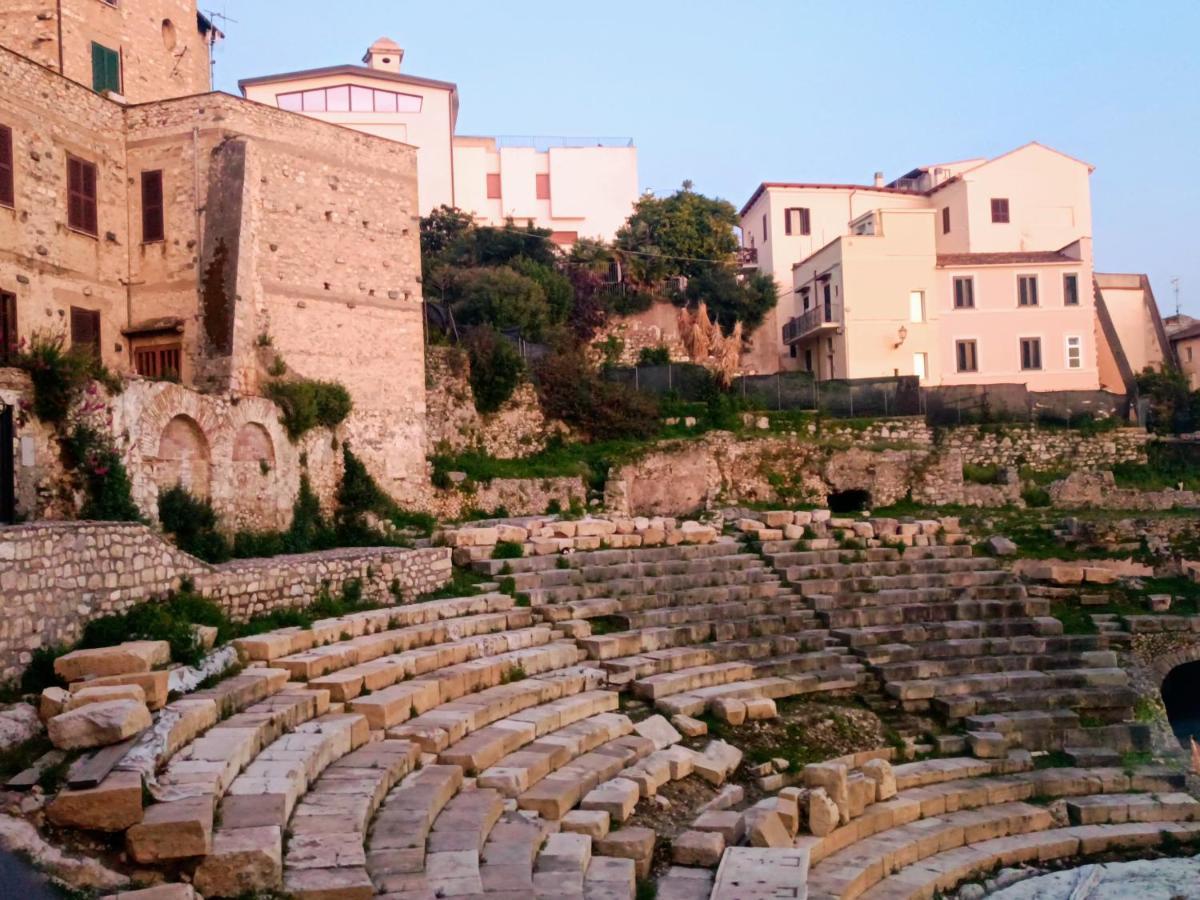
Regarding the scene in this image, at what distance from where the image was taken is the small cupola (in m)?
43.9

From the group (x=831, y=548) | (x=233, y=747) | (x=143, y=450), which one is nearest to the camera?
(x=233, y=747)

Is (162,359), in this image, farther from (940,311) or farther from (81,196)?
(940,311)

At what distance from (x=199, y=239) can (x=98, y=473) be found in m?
6.83

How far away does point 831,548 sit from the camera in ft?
70.8

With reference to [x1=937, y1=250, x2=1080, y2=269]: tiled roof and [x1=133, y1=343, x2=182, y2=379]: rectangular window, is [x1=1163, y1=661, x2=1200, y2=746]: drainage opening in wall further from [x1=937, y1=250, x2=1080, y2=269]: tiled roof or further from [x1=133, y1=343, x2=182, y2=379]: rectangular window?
[x1=133, y1=343, x2=182, y2=379]: rectangular window

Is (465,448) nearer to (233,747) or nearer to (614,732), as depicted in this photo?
(614,732)

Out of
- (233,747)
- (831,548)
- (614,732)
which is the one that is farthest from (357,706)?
(831,548)

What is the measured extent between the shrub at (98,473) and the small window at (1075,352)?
97.9 feet

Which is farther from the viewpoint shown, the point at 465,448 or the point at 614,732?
the point at 465,448

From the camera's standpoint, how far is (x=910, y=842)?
11.8 meters

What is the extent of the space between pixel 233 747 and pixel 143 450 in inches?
311

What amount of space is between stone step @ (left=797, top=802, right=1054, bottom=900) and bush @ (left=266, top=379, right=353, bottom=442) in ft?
38.0

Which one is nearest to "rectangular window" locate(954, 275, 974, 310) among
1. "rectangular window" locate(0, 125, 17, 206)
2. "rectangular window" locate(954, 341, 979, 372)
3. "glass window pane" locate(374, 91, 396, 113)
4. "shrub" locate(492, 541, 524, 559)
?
"rectangular window" locate(954, 341, 979, 372)

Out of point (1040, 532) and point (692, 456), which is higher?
point (692, 456)
